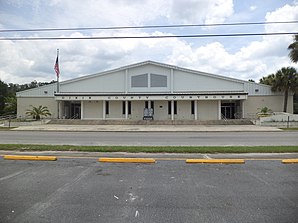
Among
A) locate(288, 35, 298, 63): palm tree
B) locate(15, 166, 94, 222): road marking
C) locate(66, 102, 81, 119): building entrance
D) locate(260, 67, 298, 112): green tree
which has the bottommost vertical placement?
locate(15, 166, 94, 222): road marking

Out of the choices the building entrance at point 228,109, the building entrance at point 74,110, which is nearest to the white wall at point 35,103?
the building entrance at point 74,110

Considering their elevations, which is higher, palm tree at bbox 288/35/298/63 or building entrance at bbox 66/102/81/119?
palm tree at bbox 288/35/298/63

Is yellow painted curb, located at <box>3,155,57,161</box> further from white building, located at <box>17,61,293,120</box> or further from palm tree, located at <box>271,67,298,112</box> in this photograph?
palm tree, located at <box>271,67,298,112</box>

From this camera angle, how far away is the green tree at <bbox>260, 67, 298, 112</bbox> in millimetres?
31406

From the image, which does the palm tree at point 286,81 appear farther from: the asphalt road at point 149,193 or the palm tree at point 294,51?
the asphalt road at point 149,193

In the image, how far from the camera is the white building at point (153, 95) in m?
34.1

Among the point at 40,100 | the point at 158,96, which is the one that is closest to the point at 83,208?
the point at 158,96

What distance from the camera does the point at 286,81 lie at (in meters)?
31.7

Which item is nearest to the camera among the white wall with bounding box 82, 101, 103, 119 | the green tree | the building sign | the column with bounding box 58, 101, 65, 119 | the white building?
the green tree

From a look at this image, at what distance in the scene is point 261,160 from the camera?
7.30 m

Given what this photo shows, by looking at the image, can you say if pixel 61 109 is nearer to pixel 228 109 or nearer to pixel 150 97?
pixel 150 97

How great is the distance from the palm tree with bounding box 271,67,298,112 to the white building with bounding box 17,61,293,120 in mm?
1234

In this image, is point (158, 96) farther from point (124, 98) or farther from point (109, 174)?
point (109, 174)

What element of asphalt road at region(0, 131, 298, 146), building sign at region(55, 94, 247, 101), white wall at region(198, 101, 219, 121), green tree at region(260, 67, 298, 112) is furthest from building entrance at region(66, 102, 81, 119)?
green tree at region(260, 67, 298, 112)
